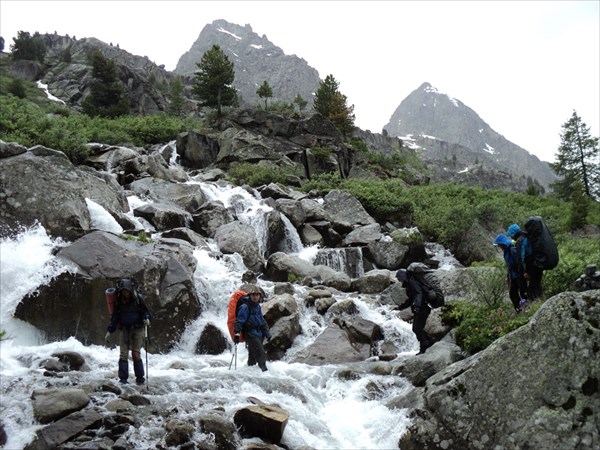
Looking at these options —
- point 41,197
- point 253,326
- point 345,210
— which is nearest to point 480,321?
point 253,326

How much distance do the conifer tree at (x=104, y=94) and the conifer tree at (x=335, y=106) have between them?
23391 millimetres

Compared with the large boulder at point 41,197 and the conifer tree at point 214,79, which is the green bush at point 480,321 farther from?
the conifer tree at point 214,79

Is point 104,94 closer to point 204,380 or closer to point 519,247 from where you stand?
point 204,380

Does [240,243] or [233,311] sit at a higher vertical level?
[240,243]

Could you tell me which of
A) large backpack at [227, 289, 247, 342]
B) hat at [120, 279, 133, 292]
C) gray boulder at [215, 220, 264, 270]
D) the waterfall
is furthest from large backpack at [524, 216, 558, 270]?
the waterfall

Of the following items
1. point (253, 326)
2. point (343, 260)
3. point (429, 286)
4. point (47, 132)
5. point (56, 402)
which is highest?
point (47, 132)

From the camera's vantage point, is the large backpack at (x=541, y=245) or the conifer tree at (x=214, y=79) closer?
the large backpack at (x=541, y=245)

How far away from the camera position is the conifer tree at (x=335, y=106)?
52312mm

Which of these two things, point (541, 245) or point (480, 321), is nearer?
point (541, 245)

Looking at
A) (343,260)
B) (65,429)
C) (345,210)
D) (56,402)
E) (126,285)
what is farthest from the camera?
(345,210)

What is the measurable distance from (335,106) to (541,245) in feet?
150

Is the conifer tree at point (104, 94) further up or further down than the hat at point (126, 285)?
further up

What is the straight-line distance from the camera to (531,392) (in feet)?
22.2

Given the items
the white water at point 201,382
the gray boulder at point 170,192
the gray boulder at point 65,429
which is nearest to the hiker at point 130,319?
the white water at point 201,382
